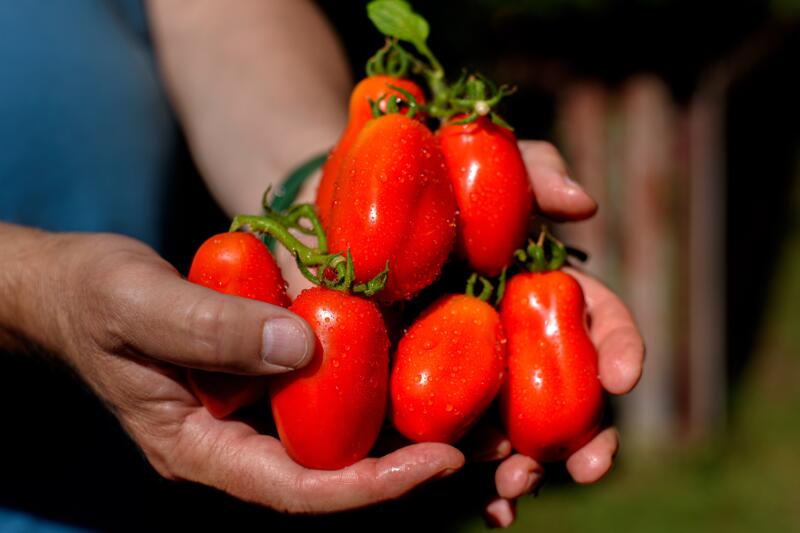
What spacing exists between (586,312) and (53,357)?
2.65ft

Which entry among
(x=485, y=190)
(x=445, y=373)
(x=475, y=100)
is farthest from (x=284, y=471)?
(x=475, y=100)

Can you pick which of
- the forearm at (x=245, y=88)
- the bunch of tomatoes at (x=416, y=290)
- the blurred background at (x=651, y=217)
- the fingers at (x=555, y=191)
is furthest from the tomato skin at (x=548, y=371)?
the blurred background at (x=651, y=217)

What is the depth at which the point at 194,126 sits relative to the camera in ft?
6.60

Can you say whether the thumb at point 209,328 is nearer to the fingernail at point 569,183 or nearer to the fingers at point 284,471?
the fingers at point 284,471

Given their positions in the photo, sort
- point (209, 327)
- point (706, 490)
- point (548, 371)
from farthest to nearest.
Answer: point (706, 490)
point (548, 371)
point (209, 327)

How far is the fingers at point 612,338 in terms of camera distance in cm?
138

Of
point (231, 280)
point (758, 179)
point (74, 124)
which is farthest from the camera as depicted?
point (758, 179)

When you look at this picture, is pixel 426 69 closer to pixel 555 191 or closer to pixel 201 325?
pixel 555 191

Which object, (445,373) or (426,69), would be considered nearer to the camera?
(445,373)

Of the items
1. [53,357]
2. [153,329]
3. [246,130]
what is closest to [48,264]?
[53,357]

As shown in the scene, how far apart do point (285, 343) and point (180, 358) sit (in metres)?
0.14

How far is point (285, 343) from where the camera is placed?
3.82ft

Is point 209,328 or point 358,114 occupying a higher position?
point 358,114

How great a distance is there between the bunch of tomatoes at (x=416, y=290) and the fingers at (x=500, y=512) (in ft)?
0.26
